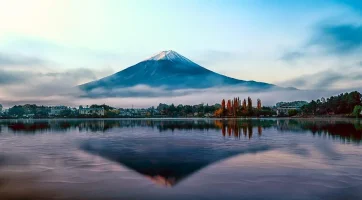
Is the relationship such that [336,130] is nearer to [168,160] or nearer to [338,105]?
[168,160]

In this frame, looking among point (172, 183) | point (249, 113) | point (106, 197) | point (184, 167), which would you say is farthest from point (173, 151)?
point (249, 113)

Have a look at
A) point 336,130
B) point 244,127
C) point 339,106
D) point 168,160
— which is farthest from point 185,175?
point 339,106

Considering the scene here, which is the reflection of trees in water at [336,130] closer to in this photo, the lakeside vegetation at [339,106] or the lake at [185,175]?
the lake at [185,175]

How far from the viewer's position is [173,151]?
727 inches

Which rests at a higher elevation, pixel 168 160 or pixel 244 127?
pixel 244 127

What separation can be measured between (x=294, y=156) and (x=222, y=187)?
725cm

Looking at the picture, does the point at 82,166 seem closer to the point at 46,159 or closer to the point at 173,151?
the point at 46,159

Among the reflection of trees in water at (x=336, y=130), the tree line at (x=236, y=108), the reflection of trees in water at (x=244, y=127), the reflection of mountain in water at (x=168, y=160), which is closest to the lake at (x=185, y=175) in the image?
the reflection of mountain in water at (x=168, y=160)

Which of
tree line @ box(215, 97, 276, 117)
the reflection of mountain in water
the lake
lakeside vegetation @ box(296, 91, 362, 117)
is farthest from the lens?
tree line @ box(215, 97, 276, 117)

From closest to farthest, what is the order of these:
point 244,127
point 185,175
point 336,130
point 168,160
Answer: point 185,175, point 168,160, point 336,130, point 244,127

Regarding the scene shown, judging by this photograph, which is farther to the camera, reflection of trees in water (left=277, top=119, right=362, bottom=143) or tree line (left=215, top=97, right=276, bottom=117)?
tree line (left=215, top=97, right=276, bottom=117)

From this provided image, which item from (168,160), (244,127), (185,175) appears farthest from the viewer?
(244,127)

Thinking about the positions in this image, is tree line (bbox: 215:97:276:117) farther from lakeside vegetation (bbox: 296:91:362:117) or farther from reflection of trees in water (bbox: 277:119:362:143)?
reflection of trees in water (bbox: 277:119:362:143)

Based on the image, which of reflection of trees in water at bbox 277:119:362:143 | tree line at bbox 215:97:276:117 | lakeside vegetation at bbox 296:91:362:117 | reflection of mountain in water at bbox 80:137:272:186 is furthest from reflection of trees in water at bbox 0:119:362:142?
tree line at bbox 215:97:276:117
